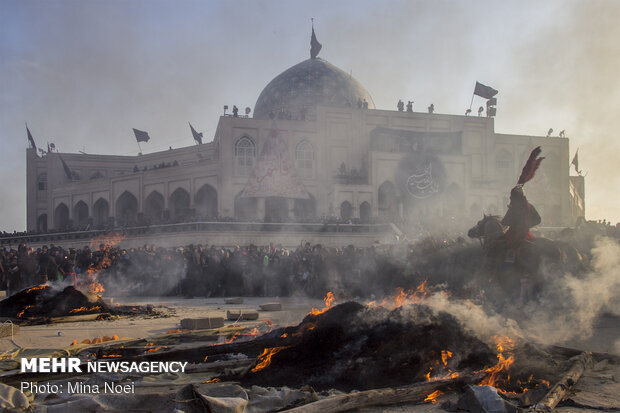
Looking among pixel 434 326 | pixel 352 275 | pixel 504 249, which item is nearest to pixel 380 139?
pixel 352 275

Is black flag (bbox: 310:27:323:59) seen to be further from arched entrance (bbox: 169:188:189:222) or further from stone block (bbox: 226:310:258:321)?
stone block (bbox: 226:310:258:321)

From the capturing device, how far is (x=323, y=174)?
39281 millimetres

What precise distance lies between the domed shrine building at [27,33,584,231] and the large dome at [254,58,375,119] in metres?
0.22

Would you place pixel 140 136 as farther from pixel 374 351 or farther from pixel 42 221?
pixel 374 351

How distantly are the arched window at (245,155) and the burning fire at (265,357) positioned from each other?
32227 millimetres

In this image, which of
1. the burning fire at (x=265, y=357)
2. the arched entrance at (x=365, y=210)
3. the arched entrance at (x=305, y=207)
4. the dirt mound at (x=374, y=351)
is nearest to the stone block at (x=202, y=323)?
the burning fire at (x=265, y=357)

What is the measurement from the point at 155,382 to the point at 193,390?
1.34 metres

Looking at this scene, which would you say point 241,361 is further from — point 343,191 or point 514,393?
point 343,191

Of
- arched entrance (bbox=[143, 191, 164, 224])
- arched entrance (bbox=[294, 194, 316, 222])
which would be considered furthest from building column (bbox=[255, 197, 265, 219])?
arched entrance (bbox=[143, 191, 164, 224])

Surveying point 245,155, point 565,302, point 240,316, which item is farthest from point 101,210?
point 565,302

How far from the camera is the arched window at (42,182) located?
4884 cm

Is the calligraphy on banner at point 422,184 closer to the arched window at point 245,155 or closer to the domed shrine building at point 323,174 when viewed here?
the domed shrine building at point 323,174

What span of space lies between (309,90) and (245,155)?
1327cm

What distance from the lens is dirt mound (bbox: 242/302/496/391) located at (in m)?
5.33
